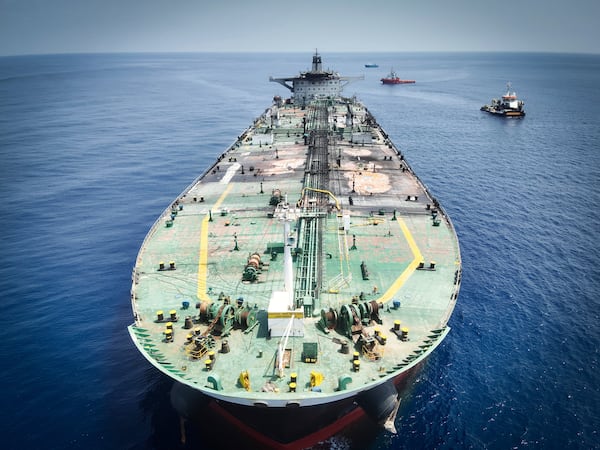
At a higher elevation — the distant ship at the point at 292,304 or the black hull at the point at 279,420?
the distant ship at the point at 292,304

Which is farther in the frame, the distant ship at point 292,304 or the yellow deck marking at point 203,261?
the yellow deck marking at point 203,261

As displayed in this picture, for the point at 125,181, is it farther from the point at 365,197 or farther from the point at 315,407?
the point at 315,407

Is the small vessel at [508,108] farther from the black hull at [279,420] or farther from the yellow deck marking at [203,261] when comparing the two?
the black hull at [279,420]

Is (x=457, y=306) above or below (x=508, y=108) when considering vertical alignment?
below

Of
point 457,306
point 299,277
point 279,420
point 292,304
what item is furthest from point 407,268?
point 279,420

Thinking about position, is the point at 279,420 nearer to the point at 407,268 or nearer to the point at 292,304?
the point at 292,304

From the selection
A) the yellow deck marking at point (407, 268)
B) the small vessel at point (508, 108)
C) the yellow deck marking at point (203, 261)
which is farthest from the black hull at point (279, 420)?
the small vessel at point (508, 108)

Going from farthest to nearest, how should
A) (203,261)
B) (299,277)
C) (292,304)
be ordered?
1. (203,261)
2. (299,277)
3. (292,304)
